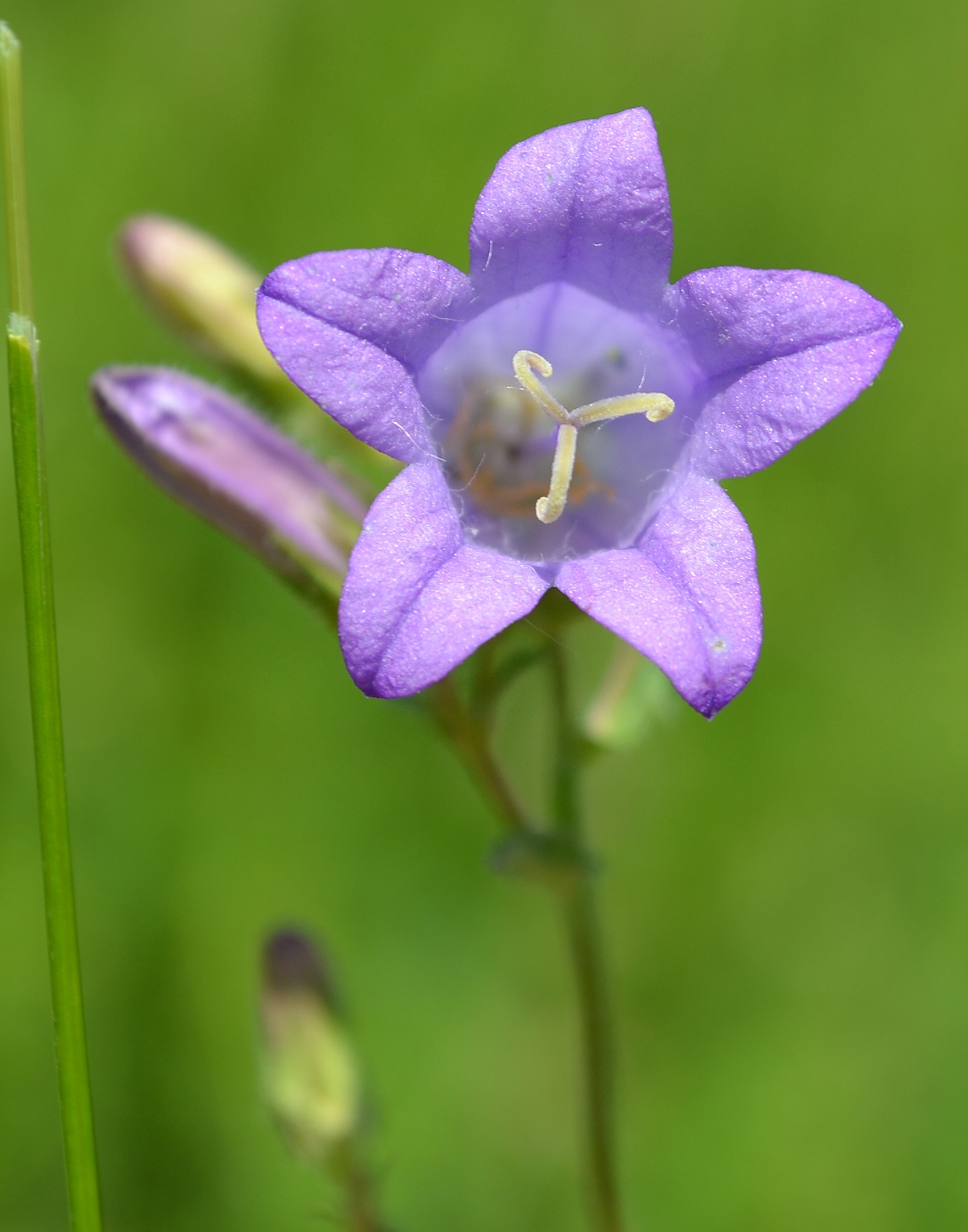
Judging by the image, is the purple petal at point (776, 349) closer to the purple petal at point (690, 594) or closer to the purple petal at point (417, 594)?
the purple petal at point (690, 594)

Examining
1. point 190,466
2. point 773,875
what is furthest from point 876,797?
point 190,466

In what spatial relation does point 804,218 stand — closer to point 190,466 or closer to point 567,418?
point 567,418

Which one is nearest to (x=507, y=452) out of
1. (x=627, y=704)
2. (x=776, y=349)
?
(x=627, y=704)

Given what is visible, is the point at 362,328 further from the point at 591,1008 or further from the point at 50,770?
the point at 591,1008

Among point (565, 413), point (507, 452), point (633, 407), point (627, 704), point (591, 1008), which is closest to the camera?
point (633, 407)

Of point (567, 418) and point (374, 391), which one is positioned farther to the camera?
point (567, 418)

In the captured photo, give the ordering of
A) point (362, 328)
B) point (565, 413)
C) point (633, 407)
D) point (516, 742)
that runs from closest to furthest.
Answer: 1. point (362, 328)
2. point (633, 407)
3. point (565, 413)
4. point (516, 742)
